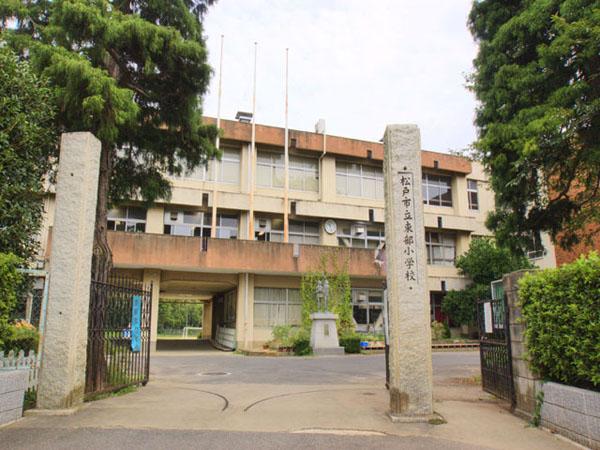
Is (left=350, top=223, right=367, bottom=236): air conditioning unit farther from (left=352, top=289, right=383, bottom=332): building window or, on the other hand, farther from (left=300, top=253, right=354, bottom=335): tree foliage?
(left=300, top=253, right=354, bottom=335): tree foliage

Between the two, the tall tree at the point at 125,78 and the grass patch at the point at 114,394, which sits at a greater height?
the tall tree at the point at 125,78

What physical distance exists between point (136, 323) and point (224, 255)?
10994 millimetres

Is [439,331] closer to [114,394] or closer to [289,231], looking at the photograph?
[289,231]

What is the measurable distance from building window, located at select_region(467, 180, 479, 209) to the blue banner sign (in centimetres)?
2527

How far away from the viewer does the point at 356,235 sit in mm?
26547

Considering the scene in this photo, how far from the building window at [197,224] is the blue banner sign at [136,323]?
1461cm

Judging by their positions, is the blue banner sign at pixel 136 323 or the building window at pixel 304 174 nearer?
the blue banner sign at pixel 136 323

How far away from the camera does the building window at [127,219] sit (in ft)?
75.7

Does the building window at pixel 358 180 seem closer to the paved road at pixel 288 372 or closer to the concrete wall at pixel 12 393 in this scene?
the paved road at pixel 288 372

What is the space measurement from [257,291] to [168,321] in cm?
3842

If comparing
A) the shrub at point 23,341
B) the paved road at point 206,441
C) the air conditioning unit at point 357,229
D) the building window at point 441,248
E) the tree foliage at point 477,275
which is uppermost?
the air conditioning unit at point 357,229

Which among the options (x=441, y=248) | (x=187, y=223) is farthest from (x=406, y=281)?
(x=441, y=248)

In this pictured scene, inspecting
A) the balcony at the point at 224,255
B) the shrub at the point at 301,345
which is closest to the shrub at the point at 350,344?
the shrub at the point at 301,345

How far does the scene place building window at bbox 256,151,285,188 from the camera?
83.6 ft
